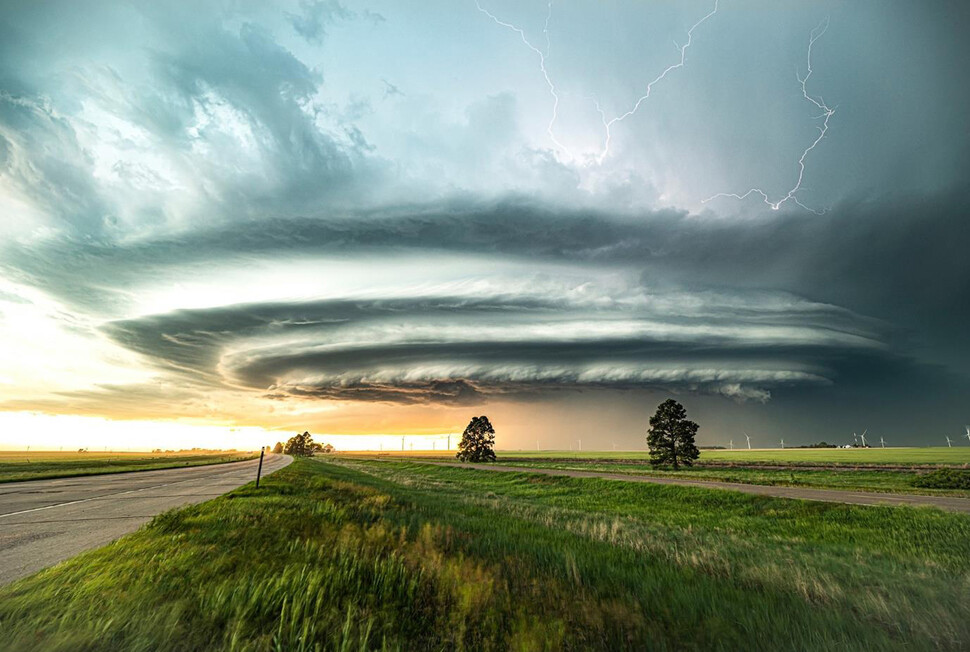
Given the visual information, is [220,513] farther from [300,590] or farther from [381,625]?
[381,625]

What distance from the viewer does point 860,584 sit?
7156mm

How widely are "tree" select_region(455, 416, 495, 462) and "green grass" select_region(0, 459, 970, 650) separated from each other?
331ft

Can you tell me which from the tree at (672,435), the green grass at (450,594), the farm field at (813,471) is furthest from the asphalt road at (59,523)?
the tree at (672,435)

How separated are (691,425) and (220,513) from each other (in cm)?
6496

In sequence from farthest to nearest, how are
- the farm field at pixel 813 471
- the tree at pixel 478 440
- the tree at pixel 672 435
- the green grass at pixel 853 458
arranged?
the tree at pixel 478 440 < the green grass at pixel 853 458 < the tree at pixel 672 435 < the farm field at pixel 813 471

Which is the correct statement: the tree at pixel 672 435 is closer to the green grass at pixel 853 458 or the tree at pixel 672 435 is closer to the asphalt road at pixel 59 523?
the green grass at pixel 853 458

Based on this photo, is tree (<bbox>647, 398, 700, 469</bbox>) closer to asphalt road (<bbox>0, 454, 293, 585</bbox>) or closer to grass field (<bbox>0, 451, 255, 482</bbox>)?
asphalt road (<bbox>0, 454, 293, 585</bbox>)

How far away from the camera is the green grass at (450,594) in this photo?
12.7ft

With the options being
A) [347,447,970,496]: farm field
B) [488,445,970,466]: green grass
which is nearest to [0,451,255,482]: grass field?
[347,447,970,496]: farm field

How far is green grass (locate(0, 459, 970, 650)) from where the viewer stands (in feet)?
12.7

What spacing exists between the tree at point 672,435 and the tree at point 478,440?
173 feet

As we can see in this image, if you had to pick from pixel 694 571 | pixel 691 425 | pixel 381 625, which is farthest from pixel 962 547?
pixel 691 425

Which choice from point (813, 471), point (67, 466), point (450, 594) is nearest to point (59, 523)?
point (450, 594)

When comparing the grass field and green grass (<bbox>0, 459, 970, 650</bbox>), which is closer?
green grass (<bbox>0, 459, 970, 650</bbox>)
